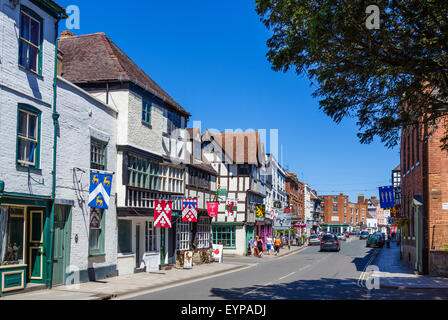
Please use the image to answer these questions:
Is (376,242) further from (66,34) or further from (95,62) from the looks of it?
(95,62)

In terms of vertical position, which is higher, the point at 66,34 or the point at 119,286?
the point at 66,34

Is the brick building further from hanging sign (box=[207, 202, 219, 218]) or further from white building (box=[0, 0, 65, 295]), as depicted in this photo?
white building (box=[0, 0, 65, 295])

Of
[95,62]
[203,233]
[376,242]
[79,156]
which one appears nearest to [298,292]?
[79,156]

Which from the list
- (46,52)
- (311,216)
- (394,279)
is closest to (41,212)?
(46,52)

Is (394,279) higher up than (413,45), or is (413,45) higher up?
(413,45)

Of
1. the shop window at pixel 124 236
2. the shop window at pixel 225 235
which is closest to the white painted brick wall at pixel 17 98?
the shop window at pixel 124 236

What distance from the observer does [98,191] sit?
1817cm

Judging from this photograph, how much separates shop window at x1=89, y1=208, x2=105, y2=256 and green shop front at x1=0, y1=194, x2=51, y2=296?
116 inches

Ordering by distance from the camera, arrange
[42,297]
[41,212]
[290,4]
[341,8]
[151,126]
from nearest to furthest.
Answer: [341,8]
[290,4]
[42,297]
[41,212]
[151,126]

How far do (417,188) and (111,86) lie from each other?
16079 millimetres

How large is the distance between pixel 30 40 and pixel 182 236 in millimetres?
16006

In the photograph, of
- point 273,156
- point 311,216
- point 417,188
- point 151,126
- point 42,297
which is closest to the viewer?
point 42,297

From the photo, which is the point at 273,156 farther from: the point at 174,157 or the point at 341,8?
the point at 341,8

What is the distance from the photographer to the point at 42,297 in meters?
14.3
